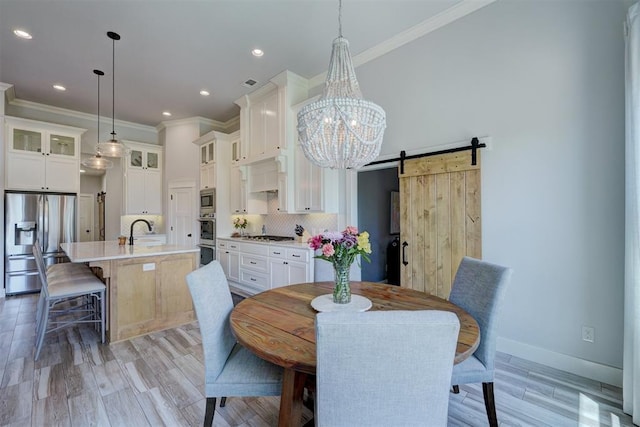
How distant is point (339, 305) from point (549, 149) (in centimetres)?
221

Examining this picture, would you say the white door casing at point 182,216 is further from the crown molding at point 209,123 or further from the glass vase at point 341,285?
the glass vase at point 341,285

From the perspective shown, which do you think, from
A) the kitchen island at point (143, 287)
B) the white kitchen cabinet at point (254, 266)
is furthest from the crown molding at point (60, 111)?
the white kitchen cabinet at point (254, 266)

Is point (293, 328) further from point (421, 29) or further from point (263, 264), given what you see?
point (421, 29)

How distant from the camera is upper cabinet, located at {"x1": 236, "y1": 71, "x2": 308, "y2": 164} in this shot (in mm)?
4270

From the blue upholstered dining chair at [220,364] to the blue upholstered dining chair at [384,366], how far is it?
0.56m

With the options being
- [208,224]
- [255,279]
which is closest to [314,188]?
[255,279]

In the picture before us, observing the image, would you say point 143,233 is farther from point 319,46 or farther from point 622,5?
point 622,5

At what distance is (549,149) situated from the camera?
239cm

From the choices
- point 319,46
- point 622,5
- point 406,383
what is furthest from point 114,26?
point 622,5

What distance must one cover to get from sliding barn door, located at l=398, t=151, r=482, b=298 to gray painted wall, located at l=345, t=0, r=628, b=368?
155 millimetres

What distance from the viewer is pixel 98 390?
2.12m

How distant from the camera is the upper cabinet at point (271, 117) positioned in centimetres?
427

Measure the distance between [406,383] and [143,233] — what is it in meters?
6.91

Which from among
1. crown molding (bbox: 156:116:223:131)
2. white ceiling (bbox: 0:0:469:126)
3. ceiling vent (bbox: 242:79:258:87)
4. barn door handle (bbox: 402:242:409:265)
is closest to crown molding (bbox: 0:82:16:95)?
white ceiling (bbox: 0:0:469:126)
